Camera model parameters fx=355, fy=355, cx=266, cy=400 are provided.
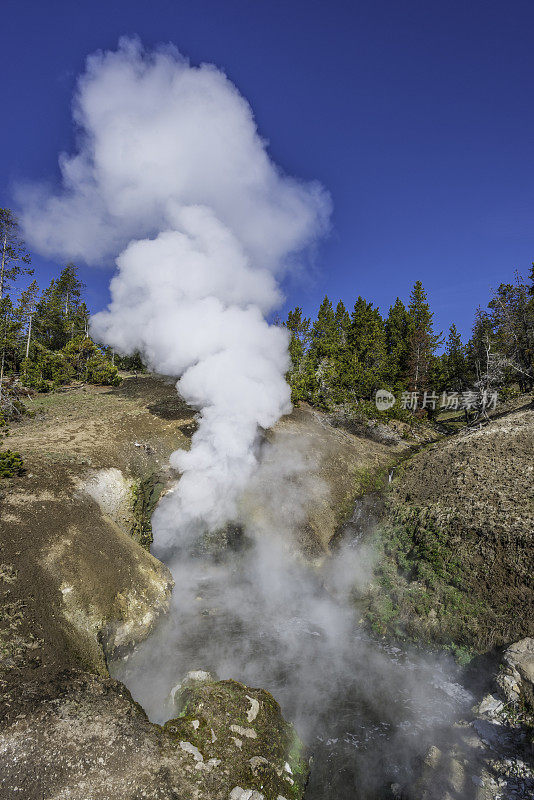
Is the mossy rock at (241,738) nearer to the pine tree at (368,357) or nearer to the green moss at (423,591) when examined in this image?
the green moss at (423,591)

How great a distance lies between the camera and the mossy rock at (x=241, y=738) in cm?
707

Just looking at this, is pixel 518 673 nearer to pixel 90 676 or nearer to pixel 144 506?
pixel 90 676

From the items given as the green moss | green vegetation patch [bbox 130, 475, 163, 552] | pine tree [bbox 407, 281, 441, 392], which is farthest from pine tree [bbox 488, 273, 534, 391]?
green vegetation patch [bbox 130, 475, 163, 552]

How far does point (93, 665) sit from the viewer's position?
355 inches

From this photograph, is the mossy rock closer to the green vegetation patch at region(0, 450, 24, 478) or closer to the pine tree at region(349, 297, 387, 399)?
the green vegetation patch at region(0, 450, 24, 478)

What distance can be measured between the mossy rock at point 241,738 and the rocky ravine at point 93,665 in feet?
0.09

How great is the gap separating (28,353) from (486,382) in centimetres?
4377

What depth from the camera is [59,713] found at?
6.90 m

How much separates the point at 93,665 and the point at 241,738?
4.10m

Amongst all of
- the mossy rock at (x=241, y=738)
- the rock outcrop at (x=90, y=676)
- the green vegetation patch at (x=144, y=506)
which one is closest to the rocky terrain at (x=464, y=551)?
the mossy rock at (x=241, y=738)

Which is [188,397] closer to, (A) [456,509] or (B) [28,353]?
(A) [456,509]

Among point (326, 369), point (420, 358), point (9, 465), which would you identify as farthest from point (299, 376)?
point (9, 465)

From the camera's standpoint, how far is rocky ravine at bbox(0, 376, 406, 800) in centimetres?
629

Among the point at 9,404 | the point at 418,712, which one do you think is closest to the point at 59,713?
the point at 418,712
